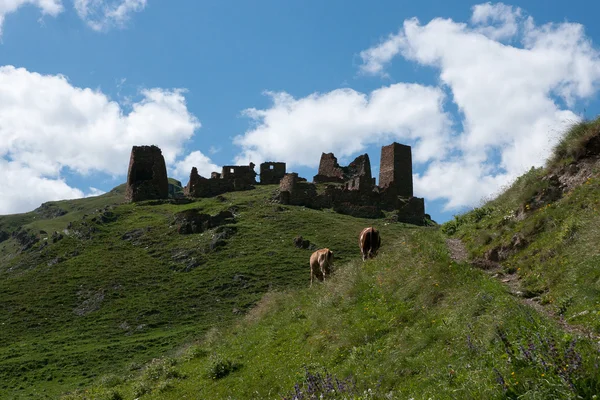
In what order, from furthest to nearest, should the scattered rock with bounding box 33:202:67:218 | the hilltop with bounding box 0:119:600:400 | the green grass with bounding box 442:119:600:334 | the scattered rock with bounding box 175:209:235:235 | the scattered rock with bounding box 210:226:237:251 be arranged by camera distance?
1. the scattered rock with bounding box 33:202:67:218
2. the scattered rock with bounding box 175:209:235:235
3. the scattered rock with bounding box 210:226:237:251
4. the green grass with bounding box 442:119:600:334
5. the hilltop with bounding box 0:119:600:400

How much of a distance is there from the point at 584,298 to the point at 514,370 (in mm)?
2907

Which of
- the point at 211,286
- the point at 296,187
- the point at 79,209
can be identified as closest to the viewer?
the point at 211,286

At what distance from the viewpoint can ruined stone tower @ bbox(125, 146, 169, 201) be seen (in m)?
80.2

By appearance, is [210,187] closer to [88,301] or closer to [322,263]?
[88,301]

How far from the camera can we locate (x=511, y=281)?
1301cm

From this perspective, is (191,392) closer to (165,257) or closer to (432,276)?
(432,276)

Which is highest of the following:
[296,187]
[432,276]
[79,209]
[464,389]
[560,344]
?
[79,209]

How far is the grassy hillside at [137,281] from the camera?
109 ft

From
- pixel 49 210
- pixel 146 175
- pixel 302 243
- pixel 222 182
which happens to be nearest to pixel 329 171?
pixel 222 182

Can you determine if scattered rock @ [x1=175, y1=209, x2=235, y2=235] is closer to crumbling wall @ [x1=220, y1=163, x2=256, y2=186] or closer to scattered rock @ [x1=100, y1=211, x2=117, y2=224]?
scattered rock @ [x1=100, y1=211, x2=117, y2=224]

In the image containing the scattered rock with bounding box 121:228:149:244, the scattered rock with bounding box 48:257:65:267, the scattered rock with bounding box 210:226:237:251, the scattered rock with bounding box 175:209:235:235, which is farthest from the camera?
the scattered rock with bounding box 121:228:149:244

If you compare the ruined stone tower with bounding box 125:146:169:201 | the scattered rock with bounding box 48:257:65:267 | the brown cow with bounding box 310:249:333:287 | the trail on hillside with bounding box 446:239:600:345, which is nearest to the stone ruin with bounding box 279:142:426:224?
the ruined stone tower with bounding box 125:146:169:201

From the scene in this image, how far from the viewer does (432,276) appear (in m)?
13.2

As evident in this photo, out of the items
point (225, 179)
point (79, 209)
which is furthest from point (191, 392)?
point (79, 209)
